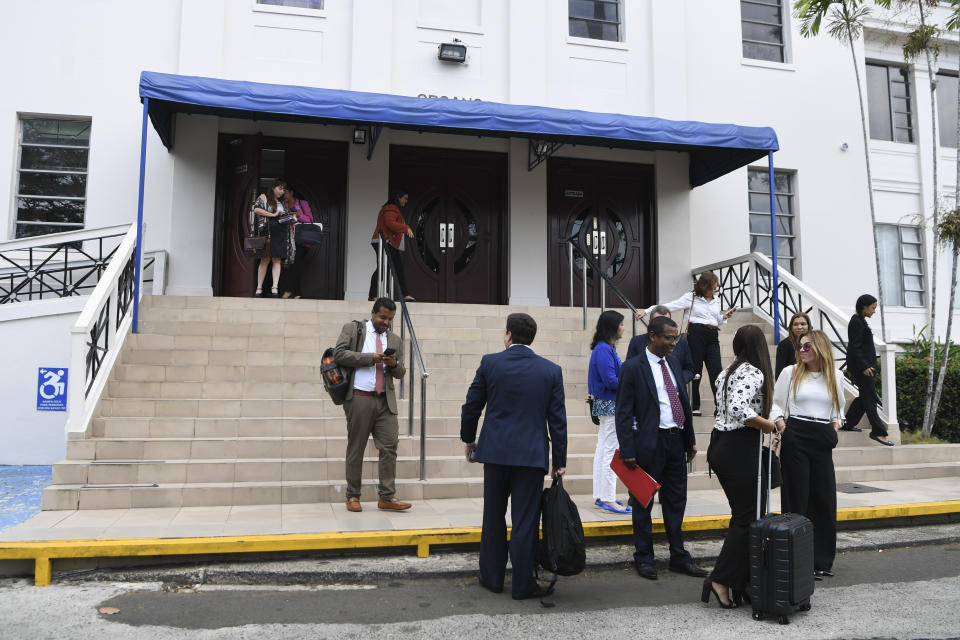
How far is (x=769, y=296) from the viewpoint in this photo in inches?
499

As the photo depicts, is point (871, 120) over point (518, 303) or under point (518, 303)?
over

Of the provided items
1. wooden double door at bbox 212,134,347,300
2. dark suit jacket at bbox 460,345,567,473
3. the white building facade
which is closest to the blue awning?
wooden double door at bbox 212,134,347,300

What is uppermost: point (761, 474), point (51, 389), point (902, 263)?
point (902, 263)

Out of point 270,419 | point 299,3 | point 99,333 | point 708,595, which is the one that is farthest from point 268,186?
point 708,595

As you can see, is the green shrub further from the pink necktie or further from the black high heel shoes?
the pink necktie

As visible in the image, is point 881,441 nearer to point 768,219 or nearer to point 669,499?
point 669,499

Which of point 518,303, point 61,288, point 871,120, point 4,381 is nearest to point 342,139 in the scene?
point 518,303

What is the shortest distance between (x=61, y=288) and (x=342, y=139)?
4.82 meters

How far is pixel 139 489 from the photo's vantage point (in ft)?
21.6

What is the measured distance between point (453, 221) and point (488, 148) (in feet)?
4.62

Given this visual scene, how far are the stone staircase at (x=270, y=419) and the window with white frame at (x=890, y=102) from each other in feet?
23.6

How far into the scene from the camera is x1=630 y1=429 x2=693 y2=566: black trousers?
17.7ft

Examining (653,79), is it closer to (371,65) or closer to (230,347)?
(371,65)

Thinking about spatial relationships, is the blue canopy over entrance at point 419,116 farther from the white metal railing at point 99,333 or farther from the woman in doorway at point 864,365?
the woman in doorway at point 864,365
